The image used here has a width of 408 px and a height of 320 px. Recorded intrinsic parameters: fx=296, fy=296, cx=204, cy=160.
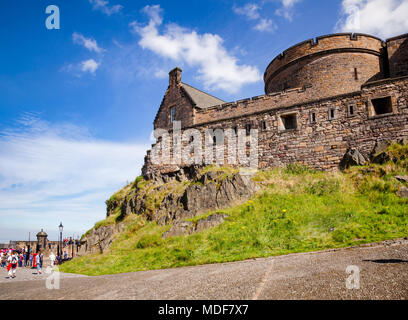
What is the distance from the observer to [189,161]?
73.4 feet

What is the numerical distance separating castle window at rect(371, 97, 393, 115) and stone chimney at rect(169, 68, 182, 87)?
15.3 metres

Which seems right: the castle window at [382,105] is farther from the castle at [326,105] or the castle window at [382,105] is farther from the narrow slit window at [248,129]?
the narrow slit window at [248,129]

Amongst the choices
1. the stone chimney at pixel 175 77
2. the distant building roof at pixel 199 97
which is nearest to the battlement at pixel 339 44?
the distant building roof at pixel 199 97

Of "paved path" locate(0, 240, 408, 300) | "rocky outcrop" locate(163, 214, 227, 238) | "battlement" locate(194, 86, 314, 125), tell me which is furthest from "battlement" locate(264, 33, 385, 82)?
"paved path" locate(0, 240, 408, 300)

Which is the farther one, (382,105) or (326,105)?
(326,105)

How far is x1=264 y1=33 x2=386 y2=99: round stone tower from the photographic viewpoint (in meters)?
19.3

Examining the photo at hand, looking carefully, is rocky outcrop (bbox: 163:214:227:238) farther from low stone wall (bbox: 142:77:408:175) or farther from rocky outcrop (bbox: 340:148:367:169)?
rocky outcrop (bbox: 340:148:367:169)

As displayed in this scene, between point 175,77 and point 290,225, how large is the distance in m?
17.8

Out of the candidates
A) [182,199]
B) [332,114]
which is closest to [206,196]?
[182,199]

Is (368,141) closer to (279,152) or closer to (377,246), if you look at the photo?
(279,152)

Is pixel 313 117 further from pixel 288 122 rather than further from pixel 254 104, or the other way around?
pixel 254 104

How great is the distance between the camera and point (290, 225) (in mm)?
12984

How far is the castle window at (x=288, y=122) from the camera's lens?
64.8 feet

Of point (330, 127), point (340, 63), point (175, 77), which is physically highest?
point (175, 77)
